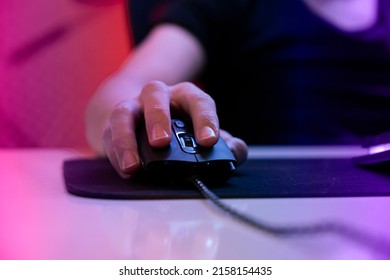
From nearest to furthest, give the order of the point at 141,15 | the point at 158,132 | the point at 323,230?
the point at 323,230 < the point at 158,132 < the point at 141,15

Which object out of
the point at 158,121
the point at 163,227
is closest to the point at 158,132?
the point at 158,121

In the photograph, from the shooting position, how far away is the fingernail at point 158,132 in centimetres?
48

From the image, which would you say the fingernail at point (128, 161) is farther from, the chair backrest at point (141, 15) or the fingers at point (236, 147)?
the chair backrest at point (141, 15)

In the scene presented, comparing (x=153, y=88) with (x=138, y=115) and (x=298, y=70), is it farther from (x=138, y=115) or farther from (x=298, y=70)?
(x=298, y=70)

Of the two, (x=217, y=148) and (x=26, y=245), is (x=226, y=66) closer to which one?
(x=217, y=148)

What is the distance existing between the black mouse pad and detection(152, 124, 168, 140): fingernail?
0.05 m

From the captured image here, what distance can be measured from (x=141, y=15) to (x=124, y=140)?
741 mm

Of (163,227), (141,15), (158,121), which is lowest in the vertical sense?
(163,227)

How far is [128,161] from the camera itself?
502mm

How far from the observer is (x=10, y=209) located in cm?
46

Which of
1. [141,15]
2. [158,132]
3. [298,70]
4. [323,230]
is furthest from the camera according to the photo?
[141,15]

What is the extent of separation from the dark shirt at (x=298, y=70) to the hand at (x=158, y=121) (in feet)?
1.44

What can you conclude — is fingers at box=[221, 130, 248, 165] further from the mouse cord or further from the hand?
the mouse cord

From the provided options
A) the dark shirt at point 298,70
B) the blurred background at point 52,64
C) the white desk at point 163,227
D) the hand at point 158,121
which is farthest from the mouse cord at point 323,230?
the blurred background at point 52,64
